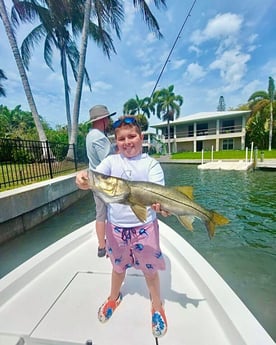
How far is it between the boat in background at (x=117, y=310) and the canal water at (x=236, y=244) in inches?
41.2

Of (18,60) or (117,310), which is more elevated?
(18,60)

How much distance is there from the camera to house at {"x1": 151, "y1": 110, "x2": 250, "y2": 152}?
29.9m

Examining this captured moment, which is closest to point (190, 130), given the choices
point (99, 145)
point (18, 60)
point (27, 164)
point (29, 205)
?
point (18, 60)

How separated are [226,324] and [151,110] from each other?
35221mm

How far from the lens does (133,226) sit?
150 cm

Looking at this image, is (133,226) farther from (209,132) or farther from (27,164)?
(209,132)

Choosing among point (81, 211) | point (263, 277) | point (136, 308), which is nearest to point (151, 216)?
point (136, 308)

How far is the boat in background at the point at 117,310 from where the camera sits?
4.68ft

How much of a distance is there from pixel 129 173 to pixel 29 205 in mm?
3916

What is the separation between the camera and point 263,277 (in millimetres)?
3057

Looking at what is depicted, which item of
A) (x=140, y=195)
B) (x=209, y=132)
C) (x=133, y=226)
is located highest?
(x=209, y=132)

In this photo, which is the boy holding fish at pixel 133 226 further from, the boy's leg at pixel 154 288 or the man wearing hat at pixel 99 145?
the man wearing hat at pixel 99 145

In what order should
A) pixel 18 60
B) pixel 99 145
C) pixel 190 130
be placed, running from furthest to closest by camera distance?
pixel 190 130 < pixel 18 60 < pixel 99 145

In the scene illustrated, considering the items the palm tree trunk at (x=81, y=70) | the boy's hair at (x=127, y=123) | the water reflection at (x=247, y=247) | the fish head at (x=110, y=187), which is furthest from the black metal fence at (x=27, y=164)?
the fish head at (x=110, y=187)
